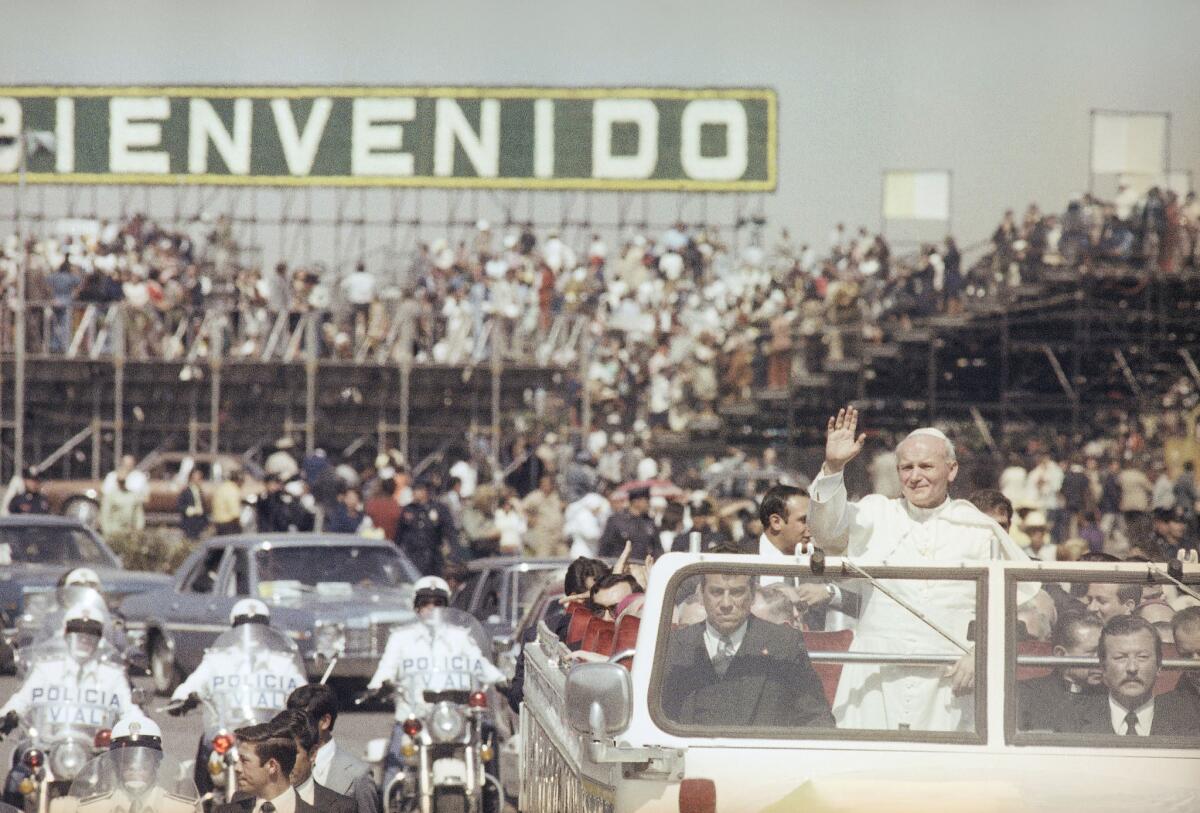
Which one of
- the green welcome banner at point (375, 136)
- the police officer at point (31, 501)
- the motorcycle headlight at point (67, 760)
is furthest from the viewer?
the green welcome banner at point (375, 136)

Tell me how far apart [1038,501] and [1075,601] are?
18149mm

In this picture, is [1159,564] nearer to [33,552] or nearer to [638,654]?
Result: [638,654]

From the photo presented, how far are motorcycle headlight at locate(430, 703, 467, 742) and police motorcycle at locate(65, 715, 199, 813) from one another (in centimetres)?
255

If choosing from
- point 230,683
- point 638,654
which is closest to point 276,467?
point 230,683

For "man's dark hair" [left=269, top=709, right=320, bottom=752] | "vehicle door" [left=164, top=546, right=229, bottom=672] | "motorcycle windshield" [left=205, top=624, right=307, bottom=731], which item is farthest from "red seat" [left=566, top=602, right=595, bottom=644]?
"vehicle door" [left=164, top=546, right=229, bottom=672]

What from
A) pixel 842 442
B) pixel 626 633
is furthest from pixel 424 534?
pixel 842 442

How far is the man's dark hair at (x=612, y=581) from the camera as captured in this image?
27.6ft

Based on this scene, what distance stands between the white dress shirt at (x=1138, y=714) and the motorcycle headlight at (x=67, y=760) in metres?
4.48

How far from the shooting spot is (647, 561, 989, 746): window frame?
534 cm

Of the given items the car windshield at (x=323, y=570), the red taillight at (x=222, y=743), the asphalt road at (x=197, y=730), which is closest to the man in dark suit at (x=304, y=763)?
the red taillight at (x=222, y=743)

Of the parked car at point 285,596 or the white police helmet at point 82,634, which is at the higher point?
the white police helmet at point 82,634

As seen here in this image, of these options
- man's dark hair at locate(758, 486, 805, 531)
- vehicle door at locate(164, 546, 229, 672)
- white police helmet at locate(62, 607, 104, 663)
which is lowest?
vehicle door at locate(164, 546, 229, 672)

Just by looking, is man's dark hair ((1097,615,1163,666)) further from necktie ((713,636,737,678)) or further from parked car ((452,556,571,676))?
parked car ((452,556,571,676))

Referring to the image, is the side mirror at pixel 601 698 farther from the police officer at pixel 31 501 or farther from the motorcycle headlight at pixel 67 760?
the police officer at pixel 31 501
